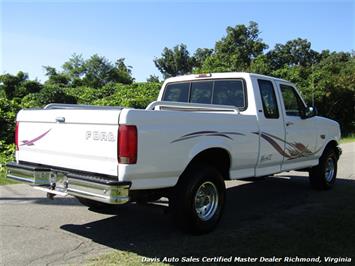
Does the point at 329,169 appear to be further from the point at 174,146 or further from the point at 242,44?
the point at 242,44

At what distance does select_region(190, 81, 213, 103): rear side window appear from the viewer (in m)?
7.74

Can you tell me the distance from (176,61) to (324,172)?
63559 millimetres

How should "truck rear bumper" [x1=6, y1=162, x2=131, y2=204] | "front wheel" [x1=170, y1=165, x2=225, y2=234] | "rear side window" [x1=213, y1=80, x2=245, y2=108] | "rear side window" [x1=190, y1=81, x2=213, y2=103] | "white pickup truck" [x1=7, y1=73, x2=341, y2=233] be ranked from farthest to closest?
1. "rear side window" [x1=190, y1=81, x2=213, y2=103]
2. "rear side window" [x1=213, y1=80, x2=245, y2=108]
3. "front wheel" [x1=170, y1=165, x2=225, y2=234]
4. "white pickup truck" [x1=7, y1=73, x2=341, y2=233]
5. "truck rear bumper" [x1=6, y1=162, x2=131, y2=204]

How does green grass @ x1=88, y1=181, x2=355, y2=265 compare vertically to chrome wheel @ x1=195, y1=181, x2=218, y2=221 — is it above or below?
below

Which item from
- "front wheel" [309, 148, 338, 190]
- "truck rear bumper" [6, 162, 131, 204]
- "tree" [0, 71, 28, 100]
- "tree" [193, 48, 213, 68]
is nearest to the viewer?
"truck rear bumper" [6, 162, 131, 204]

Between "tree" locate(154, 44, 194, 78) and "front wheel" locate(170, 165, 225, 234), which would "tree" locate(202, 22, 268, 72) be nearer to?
"tree" locate(154, 44, 194, 78)

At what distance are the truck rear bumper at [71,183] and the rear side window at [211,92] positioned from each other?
2.94 meters

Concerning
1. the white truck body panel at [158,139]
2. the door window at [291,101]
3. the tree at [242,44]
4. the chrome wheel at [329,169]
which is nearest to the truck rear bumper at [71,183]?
the white truck body panel at [158,139]

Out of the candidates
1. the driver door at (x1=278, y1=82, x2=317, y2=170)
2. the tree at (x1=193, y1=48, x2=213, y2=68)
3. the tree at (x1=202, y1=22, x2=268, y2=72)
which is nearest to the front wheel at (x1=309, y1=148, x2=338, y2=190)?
the driver door at (x1=278, y1=82, x2=317, y2=170)

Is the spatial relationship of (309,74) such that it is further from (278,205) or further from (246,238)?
(246,238)

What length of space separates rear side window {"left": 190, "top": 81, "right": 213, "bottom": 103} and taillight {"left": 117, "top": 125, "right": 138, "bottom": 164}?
3011mm

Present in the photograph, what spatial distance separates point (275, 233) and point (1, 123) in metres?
12.2

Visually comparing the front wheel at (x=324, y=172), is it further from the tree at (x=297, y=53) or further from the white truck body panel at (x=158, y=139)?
the tree at (x=297, y=53)

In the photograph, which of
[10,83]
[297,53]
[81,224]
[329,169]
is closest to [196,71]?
[10,83]
